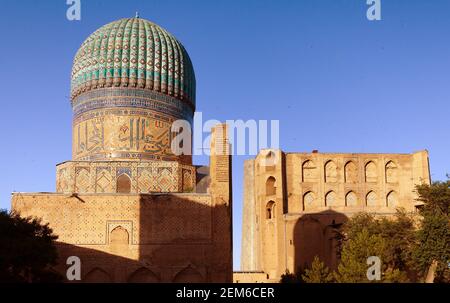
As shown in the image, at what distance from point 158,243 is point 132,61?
26.8 ft

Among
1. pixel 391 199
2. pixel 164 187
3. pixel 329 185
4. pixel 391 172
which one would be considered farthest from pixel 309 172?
pixel 164 187

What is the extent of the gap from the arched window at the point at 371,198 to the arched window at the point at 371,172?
67 centimetres

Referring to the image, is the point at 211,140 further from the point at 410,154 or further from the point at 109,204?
the point at 410,154

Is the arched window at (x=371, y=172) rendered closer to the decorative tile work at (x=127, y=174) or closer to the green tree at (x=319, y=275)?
the decorative tile work at (x=127, y=174)

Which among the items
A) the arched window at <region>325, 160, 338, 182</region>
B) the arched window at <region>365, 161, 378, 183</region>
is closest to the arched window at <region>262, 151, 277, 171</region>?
the arched window at <region>325, 160, 338, 182</region>

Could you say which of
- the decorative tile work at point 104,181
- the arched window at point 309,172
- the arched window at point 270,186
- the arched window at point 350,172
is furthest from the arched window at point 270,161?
the decorative tile work at point 104,181

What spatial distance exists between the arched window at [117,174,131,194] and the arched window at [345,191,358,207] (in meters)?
12.3

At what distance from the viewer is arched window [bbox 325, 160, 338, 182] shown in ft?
103

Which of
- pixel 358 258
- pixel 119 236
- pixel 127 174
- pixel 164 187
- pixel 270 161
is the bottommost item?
pixel 358 258

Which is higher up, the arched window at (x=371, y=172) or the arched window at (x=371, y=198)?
the arched window at (x=371, y=172)

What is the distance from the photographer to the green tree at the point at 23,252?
15750 mm

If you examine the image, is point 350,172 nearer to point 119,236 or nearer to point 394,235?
point 394,235

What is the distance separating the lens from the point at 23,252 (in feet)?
53.0

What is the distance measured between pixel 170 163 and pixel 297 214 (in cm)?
809
